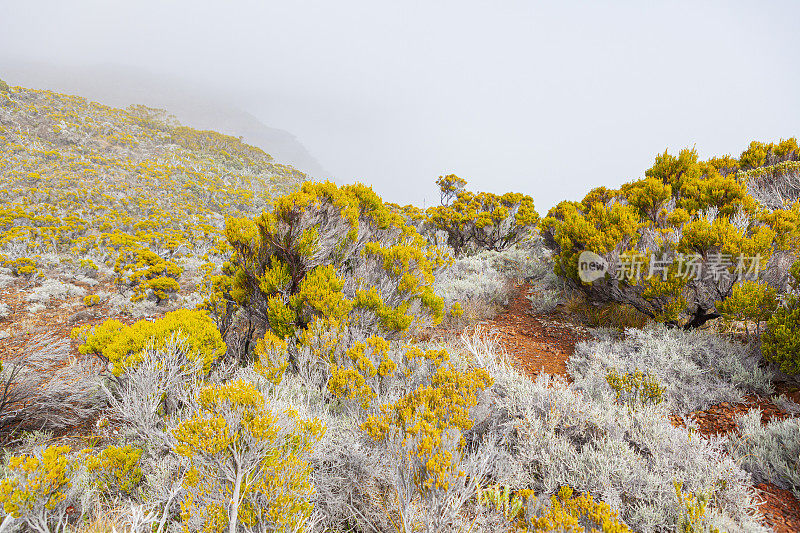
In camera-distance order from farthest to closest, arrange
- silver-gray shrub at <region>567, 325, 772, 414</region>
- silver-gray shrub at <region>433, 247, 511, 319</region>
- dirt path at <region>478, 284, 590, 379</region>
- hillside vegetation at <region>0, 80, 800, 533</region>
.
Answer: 1. silver-gray shrub at <region>433, 247, 511, 319</region>
2. dirt path at <region>478, 284, 590, 379</region>
3. silver-gray shrub at <region>567, 325, 772, 414</region>
4. hillside vegetation at <region>0, 80, 800, 533</region>

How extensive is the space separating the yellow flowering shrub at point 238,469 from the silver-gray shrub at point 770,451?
3.41m

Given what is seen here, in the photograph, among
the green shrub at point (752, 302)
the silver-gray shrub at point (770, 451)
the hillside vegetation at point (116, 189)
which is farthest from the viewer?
the hillside vegetation at point (116, 189)

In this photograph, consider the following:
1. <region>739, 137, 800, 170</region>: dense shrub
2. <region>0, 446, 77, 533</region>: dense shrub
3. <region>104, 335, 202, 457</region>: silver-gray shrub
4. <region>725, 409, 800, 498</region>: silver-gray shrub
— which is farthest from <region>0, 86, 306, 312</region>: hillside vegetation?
<region>739, 137, 800, 170</region>: dense shrub

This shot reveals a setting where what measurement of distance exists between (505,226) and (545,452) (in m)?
9.95

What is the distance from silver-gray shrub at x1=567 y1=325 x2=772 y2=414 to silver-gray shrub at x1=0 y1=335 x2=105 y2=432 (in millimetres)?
5989

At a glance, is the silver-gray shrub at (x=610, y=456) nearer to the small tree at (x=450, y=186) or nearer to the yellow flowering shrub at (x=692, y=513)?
the yellow flowering shrub at (x=692, y=513)

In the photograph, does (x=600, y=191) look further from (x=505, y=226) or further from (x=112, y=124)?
(x=112, y=124)

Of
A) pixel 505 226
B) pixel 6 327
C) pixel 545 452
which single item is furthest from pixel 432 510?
pixel 505 226

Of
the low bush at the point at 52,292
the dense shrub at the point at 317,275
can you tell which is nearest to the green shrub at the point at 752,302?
the dense shrub at the point at 317,275

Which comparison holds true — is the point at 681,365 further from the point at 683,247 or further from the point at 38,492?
the point at 38,492

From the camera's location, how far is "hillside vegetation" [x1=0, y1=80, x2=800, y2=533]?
6.56ft

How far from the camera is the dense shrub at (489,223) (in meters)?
11.3

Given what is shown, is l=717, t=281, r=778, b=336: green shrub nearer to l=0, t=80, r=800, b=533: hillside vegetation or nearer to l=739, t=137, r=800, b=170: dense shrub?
l=0, t=80, r=800, b=533: hillside vegetation

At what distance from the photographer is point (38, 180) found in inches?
650
